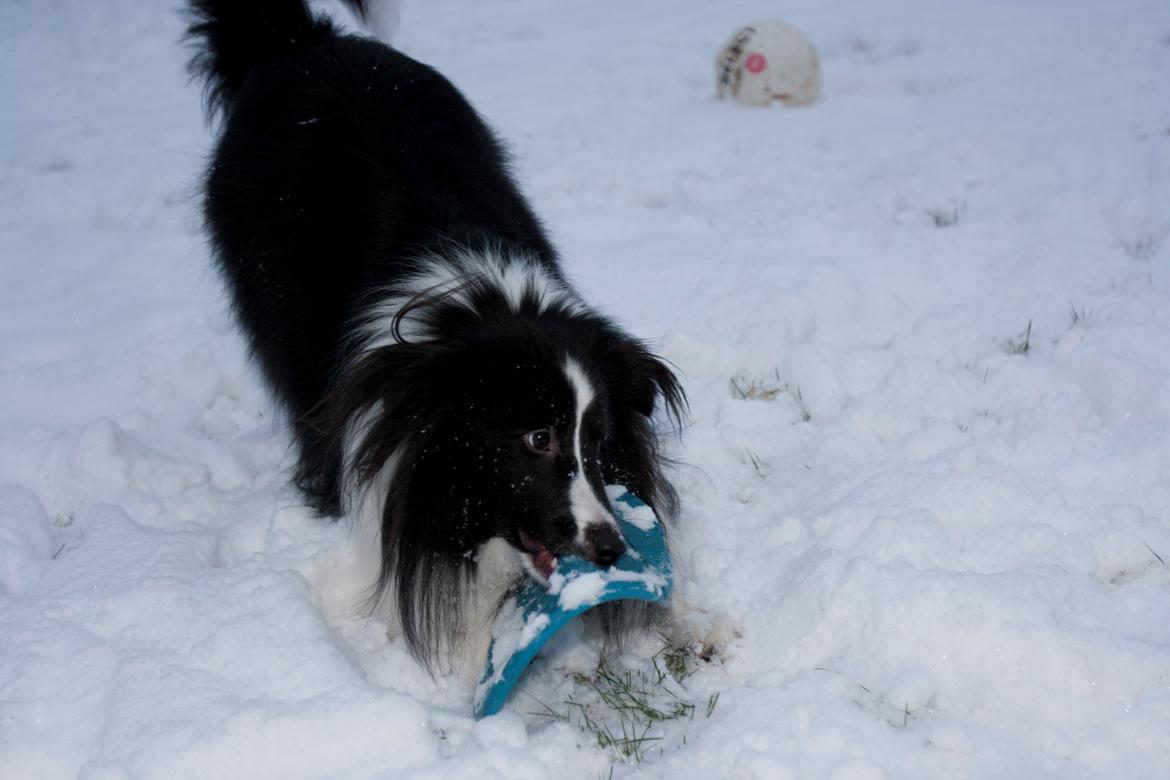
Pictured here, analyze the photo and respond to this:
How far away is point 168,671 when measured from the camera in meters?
2.69

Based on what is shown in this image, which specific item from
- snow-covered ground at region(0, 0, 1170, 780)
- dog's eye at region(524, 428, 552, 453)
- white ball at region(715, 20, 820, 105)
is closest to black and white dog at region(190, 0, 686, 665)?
dog's eye at region(524, 428, 552, 453)

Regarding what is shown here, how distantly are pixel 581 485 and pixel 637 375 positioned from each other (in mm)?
470

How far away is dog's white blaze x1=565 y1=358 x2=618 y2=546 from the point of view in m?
2.71

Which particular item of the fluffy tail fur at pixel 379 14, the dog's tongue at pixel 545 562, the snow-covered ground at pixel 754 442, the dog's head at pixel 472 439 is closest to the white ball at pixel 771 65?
the snow-covered ground at pixel 754 442

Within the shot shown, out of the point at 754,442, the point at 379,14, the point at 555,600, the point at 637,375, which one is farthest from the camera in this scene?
the point at 379,14

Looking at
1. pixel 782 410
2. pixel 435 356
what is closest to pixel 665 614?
pixel 435 356

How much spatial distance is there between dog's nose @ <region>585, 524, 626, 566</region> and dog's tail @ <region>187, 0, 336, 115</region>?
2435mm

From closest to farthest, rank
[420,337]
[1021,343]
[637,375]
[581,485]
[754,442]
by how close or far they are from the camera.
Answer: [581,485], [420,337], [637,375], [754,442], [1021,343]

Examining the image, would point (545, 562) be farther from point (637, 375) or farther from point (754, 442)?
point (754, 442)

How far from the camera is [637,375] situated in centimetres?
311

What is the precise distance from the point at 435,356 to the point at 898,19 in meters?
6.06

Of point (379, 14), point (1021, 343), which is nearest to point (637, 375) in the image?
point (1021, 343)

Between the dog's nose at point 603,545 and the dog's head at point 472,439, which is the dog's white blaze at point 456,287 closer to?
the dog's head at point 472,439

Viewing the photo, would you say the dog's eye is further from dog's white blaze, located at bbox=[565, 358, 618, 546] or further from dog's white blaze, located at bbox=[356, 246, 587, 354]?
dog's white blaze, located at bbox=[356, 246, 587, 354]
